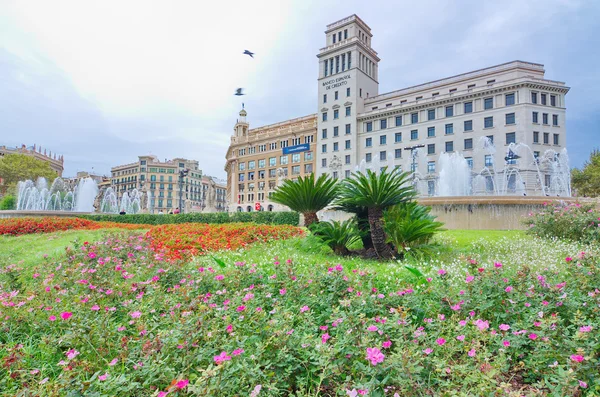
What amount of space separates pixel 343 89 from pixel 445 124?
1682 centimetres

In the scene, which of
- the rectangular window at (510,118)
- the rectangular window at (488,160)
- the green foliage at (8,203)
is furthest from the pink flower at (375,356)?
the green foliage at (8,203)

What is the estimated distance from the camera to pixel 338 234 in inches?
260

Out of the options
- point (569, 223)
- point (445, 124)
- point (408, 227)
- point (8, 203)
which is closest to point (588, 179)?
point (445, 124)

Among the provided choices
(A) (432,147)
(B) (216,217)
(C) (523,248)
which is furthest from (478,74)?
(C) (523,248)

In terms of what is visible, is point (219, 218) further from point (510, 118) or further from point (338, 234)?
point (510, 118)

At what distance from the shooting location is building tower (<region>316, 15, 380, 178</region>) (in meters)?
51.7

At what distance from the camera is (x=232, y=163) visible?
7331 cm

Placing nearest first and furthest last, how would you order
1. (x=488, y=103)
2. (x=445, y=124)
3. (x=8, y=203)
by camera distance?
(x=488, y=103) → (x=8, y=203) → (x=445, y=124)

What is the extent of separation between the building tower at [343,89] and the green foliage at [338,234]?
44115 mm

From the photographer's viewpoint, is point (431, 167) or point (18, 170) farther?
point (18, 170)

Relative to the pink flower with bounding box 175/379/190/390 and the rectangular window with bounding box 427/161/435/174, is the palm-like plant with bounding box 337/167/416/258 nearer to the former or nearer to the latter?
the pink flower with bounding box 175/379/190/390

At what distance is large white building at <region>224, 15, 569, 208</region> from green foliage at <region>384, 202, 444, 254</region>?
27917 mm

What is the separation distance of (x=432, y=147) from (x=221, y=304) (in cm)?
Answer: 4635

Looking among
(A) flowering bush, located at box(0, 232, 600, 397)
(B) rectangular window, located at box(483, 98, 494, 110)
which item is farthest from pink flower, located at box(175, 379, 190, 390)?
(B) rectangular window, located at box(483, 98, 494, 110)
